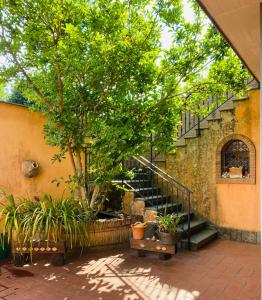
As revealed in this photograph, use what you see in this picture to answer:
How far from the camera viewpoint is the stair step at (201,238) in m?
5.81

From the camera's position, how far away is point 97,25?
429 centimetres

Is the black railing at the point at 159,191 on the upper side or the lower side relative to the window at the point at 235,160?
lower

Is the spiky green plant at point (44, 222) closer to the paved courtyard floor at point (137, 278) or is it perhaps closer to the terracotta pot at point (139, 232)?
the paved courtyard floor at point (137, 278)

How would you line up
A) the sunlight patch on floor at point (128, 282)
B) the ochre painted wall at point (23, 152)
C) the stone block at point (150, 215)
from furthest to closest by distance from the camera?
the stone block at point (150, 215) < the ochre painted wall at point (23, 152) < the sunlight patch on floor at point (128, 282)

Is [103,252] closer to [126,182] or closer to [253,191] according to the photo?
[126,182]

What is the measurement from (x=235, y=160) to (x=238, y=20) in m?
4.71

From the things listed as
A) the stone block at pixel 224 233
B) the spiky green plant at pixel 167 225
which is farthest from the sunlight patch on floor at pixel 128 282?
the stone block at pixel 224 233

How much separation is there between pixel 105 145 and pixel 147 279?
238 centimetres

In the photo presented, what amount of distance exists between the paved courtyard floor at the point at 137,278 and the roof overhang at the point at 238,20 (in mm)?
3353

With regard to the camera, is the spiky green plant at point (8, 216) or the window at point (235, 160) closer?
the spiky green plant at point (8, 216)

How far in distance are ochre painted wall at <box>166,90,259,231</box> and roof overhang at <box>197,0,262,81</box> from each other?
10.5 feet

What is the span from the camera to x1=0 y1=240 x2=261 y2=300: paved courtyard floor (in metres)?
3.80

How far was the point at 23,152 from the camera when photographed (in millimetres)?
5715

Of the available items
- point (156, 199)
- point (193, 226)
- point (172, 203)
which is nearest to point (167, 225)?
point (193, 226)
